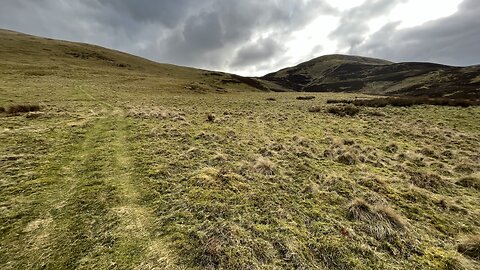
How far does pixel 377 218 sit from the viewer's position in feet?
27.6

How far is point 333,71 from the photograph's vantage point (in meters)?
175

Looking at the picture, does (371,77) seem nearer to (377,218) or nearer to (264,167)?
(264,167)

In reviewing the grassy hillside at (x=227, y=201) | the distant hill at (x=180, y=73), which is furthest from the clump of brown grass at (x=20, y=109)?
the distant hill at (x=180, y=73)

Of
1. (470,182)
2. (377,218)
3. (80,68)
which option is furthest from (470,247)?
(80,68)

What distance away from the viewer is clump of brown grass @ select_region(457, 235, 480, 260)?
278 inches

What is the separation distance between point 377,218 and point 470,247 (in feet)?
7.62

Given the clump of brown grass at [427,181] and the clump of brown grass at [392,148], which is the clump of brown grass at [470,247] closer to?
the clump of brown grass at [427,181]

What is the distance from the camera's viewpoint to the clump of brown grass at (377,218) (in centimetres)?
782

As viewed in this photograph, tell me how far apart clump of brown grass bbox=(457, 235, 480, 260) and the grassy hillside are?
0.12 ft

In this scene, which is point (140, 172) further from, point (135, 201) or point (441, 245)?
point (441, 245)

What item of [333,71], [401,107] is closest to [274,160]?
[401,107]

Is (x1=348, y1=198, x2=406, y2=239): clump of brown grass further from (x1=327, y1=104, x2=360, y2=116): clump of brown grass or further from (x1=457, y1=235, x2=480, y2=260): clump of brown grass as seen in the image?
(x1=327, y1=104, x2=360, y2=116): clump of brown grass

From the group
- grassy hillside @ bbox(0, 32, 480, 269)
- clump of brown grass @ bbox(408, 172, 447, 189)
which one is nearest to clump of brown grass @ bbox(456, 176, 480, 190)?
grassy hillside @ bbox(0, 32, 480, 269)

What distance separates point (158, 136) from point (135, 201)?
8.73 meters
